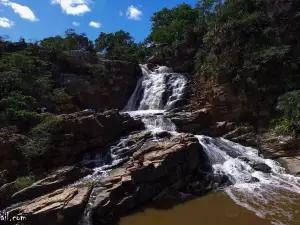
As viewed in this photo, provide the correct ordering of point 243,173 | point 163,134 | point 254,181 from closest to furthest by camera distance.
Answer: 1. point 254,181
2. point 243,173
3. point 163,134

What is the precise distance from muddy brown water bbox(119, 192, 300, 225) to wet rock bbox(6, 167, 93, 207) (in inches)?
129

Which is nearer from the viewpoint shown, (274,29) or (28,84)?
(28,84)

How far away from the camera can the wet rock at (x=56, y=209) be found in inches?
302

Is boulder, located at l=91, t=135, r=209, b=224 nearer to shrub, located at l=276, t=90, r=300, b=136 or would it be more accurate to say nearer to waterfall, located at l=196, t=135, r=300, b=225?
waterfall, located at l=196, t=135, r=300, b=225

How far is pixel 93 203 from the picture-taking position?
8.50 meters

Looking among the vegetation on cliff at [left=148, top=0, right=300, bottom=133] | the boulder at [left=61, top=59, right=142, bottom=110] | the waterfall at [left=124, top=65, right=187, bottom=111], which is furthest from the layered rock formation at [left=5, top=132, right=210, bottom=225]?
the boulder at [left=61, top=59, right=142, bottom=110]

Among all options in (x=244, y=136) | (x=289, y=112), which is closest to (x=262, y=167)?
(x=244, y=136)

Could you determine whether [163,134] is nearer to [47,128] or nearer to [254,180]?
[254,180]

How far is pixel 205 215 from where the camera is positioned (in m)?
8.43

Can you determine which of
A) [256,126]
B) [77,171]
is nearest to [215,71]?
[256,126]

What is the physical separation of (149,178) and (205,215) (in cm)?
242

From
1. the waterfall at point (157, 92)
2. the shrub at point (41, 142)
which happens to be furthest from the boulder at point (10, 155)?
the waterfall at point (157, 92)

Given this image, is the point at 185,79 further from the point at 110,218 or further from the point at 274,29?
the point at 110,218

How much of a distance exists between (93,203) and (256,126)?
38.7 feet
